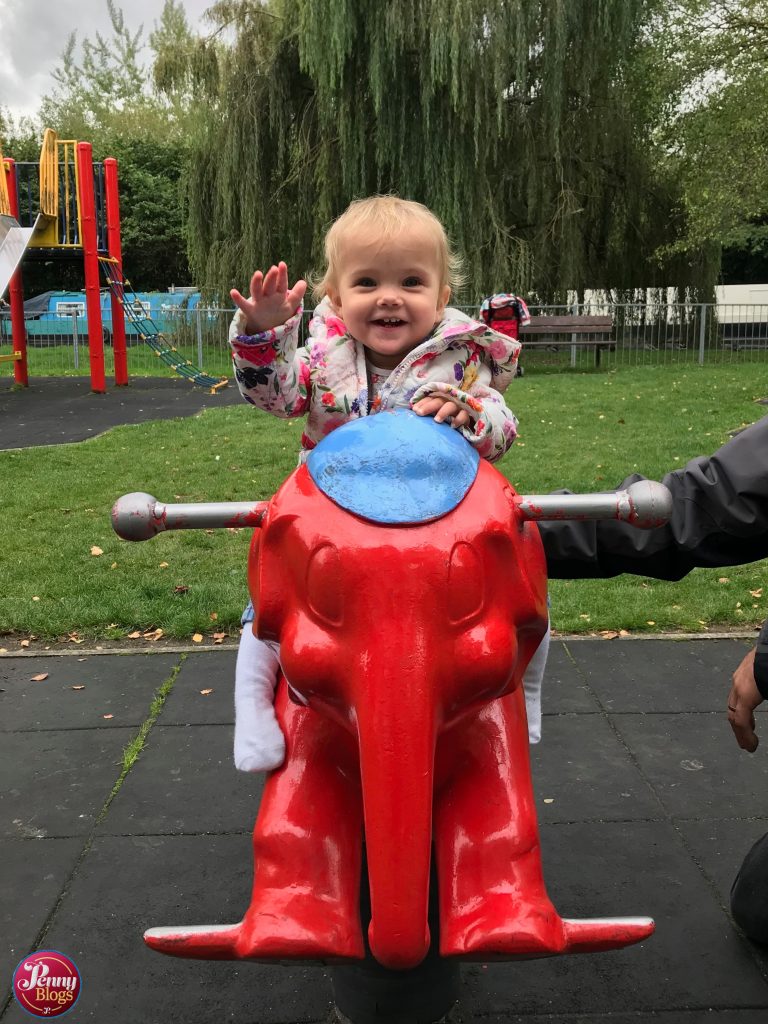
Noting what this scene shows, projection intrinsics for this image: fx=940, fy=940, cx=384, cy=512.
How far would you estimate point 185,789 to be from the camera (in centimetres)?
292

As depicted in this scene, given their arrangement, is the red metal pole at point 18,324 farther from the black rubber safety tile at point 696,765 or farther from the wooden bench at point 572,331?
the black rubber safety tile at point 696,765

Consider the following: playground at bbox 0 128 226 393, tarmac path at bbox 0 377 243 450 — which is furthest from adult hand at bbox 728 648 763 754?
playground at bbox 0 128 226 393

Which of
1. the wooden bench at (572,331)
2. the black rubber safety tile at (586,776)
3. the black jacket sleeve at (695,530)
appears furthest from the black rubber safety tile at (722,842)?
the wooden bench at (572,331)

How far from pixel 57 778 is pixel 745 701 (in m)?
2.10

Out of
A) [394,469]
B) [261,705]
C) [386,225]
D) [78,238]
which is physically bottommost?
[261,705]

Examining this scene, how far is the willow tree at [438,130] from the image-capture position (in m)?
13.7

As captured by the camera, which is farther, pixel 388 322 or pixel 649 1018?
pixel 649 1018

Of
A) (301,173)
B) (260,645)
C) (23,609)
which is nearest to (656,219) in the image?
(301,173)

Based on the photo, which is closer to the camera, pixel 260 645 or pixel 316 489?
pixel 316 489

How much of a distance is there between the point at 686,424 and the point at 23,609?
6821 millimetres

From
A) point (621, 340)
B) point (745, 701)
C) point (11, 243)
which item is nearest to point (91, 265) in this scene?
point (11, 243)

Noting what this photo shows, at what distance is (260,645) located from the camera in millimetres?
1738

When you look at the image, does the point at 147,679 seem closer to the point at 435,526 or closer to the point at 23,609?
the point at 23,609

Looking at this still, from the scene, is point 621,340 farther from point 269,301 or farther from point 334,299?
point 269,301
